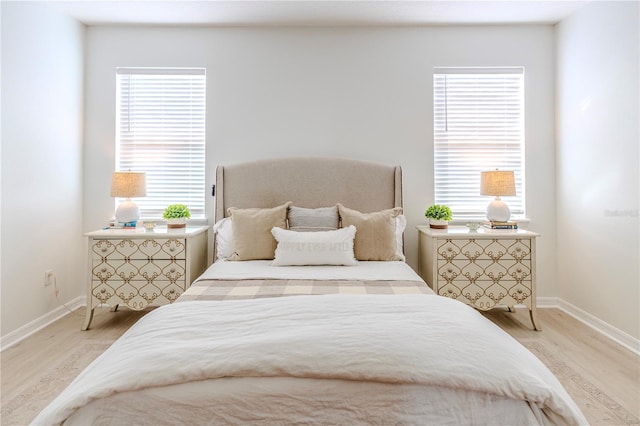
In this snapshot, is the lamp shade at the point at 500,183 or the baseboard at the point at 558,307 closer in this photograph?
the baseboard at the point at 558,307

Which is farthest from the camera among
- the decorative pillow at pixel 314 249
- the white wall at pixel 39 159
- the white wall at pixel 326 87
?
the white wall at pixel 326 87

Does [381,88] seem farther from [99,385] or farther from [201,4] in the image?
[99,385]

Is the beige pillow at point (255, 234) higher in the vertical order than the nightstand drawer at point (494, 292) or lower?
higher

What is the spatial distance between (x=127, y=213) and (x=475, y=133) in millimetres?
3200

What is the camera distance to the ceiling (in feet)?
9.96

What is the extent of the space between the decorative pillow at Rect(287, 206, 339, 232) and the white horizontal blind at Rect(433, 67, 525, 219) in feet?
3.82

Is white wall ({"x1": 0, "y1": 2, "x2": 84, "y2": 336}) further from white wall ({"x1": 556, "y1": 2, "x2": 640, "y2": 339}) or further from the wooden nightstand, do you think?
white wall ({"x1": 556, "y1": 2, "x2": 640, "y2": 339})

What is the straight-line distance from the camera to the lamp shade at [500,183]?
305 centimetres

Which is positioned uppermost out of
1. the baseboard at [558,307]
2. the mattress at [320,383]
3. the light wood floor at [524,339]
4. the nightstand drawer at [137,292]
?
the mattress at [320,383]

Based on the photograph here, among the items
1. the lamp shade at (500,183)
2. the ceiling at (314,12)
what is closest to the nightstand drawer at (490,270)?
the lamp shade at (500,183)

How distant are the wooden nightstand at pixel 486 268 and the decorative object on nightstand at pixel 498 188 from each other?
28 cm

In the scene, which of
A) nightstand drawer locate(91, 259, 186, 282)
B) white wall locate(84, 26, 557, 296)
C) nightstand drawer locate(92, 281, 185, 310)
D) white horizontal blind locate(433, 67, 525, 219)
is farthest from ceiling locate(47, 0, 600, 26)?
nightstand drawer locate(92, 281, 185, 310)

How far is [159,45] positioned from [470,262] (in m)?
3.33

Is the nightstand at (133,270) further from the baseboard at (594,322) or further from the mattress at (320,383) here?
the baseboard at (594,322)
